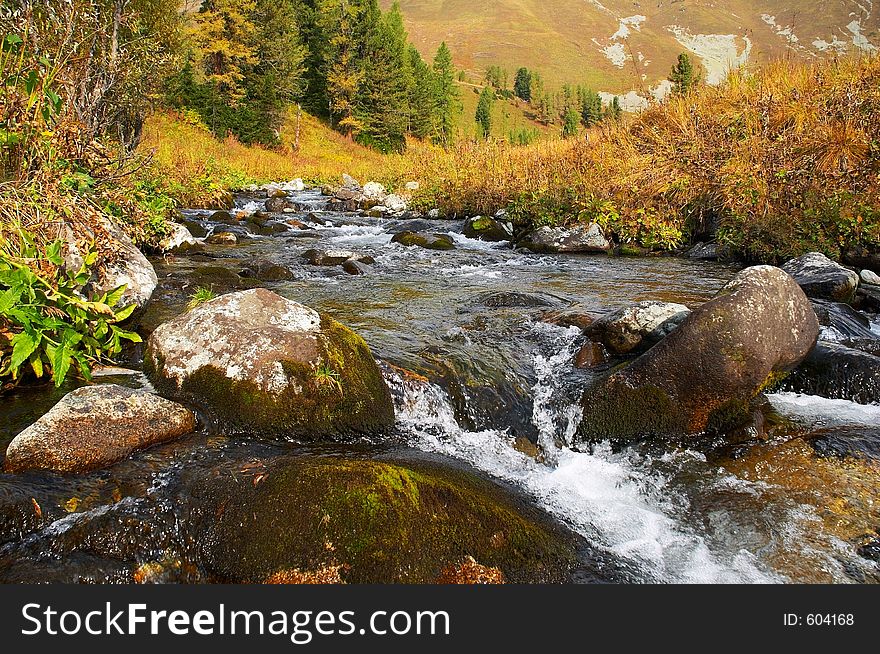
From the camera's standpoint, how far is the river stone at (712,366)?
421cm

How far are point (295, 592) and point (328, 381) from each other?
1872 millimetres

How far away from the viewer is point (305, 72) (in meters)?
49.0

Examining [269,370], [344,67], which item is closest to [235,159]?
[344,67]

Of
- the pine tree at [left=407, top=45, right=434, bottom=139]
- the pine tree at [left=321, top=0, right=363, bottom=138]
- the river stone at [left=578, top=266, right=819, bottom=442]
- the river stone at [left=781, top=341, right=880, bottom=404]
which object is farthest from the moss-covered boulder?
the pine tree at [left=407, top=45, right=434, bottom=139]

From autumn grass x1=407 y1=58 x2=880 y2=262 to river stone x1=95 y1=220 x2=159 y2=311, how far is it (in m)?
9.40

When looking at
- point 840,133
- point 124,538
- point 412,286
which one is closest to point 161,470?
point 124,538

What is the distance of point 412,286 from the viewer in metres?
8.49

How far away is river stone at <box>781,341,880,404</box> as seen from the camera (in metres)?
4.66

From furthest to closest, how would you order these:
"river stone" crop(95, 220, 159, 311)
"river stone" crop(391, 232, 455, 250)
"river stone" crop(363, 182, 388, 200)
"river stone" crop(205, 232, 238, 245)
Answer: "river stone" crop(363, 182, 388, 200) → "river stone" crop(391, 232, 455, 250) → "river stone" crop(205, 232, 238, 245) → "river stone" crop(95, 220, 159, 311)

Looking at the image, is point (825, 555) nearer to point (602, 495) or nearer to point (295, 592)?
point (602, 495)

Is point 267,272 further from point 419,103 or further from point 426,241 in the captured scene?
point 419,103

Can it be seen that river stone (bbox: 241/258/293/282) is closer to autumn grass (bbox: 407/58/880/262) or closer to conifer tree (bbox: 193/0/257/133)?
autumn grass (bbox: 407/58/880/262)

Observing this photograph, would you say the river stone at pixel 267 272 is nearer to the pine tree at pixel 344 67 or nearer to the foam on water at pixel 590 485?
the foam on water at pixel 590 485

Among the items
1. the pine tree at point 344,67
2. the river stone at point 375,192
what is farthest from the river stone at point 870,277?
the pine tree at point 344,67
